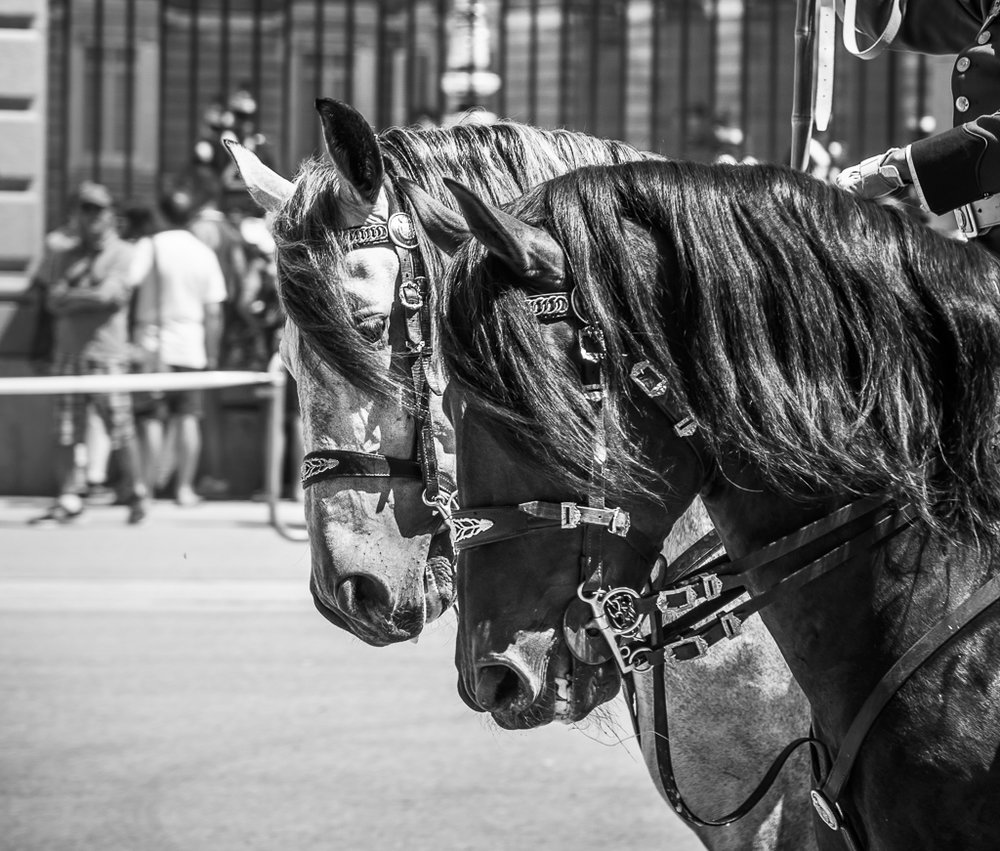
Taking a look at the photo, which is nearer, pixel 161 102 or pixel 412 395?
pixel 412 395

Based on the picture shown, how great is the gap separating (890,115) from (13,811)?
8.17m

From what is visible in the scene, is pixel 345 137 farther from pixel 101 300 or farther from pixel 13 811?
pixel 101 300

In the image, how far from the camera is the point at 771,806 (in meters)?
2.66

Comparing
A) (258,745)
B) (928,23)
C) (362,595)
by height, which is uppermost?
(928,23)

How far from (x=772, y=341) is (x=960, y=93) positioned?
74 cm

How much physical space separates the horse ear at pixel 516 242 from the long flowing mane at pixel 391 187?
89cm

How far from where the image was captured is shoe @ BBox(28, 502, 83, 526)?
30.4 ft

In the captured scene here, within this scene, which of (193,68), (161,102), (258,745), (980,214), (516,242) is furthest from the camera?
(193,68)

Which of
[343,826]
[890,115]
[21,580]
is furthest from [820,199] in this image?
[890,115]

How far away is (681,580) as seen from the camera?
2123mm

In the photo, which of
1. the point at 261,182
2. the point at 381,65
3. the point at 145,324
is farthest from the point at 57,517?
the point at 261,182

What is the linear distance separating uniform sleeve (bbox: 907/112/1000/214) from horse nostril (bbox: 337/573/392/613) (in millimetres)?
1116

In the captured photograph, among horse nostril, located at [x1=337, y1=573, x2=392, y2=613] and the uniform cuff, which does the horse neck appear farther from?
horse nostril, located at [x1=337, y1=573, x2=392, y2=613]

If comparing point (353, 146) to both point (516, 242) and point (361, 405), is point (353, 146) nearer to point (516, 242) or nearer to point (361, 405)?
point (361, 405)
